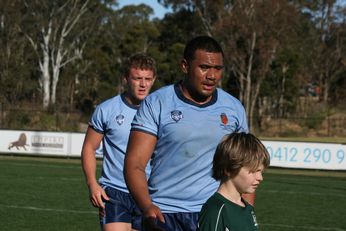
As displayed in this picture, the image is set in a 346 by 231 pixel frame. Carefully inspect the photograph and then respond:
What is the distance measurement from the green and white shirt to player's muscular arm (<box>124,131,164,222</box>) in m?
0.62

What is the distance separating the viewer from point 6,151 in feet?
96.3

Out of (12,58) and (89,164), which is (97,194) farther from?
(12,58)

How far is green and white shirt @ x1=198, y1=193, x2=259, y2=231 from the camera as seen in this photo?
401 centimetres

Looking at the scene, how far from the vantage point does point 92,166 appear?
22.1ft

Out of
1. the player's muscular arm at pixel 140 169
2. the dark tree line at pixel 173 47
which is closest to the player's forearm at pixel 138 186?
the player's muscular arm at pixel 140 169

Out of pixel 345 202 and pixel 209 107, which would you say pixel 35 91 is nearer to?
pixel 345 202

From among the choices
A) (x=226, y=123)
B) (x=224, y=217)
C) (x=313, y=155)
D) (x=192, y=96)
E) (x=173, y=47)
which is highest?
(x=173, y=47)

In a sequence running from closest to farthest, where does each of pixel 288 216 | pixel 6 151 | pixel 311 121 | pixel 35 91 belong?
pixel 288 216 < pixel 6 151 < pixel 311 121 < pixel 35 91

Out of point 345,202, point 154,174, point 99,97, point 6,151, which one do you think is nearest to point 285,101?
point 99,97

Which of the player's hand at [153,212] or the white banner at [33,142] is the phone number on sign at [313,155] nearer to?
the white banner at [33,142]

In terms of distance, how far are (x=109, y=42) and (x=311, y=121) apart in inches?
730

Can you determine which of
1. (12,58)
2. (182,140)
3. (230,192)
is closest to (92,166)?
(182,140)

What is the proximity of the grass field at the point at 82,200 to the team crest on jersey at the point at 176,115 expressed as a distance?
24.6 feet

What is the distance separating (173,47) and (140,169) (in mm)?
55354
